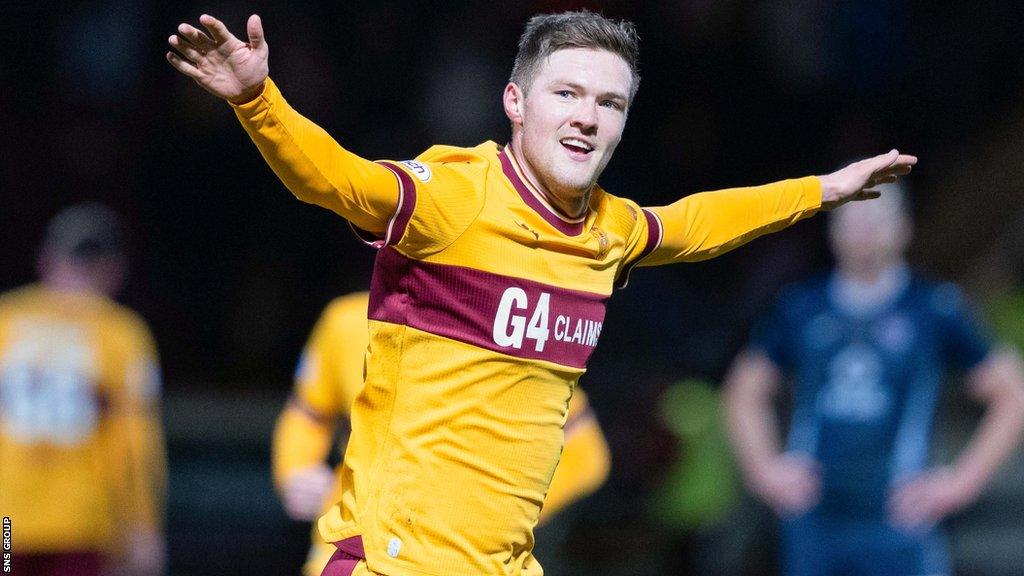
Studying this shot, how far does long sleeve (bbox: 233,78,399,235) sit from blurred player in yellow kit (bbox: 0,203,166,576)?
477 centimetres

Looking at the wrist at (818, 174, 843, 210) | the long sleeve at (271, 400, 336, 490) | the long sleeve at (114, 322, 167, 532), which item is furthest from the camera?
the long sleeve at (114, 322, 167, 532)

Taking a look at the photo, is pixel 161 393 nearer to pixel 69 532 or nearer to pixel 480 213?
pixel 69 532

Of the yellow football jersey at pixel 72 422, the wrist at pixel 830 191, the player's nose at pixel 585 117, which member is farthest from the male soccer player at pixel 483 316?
the yellow football jersey at pixel 72 422

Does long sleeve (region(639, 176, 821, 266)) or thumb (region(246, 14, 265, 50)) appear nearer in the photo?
thumb (region(246, 14, 265, 50))

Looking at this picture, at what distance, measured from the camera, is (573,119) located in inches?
149

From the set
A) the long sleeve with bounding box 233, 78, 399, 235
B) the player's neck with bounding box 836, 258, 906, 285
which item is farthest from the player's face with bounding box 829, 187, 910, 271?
the long sleeve with bounding box 233, 78, 399, 235

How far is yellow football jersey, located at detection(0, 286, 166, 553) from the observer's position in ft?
25.0

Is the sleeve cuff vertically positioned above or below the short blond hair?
below

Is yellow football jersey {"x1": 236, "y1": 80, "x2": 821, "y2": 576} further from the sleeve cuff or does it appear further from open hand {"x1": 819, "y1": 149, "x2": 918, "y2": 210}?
open hand {"x1": 819, "y1": 149, "x2": 918, "y2": 210}

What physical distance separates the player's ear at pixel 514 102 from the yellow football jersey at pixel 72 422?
449 centimetres

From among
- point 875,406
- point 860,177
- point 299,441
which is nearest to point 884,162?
point 860,177

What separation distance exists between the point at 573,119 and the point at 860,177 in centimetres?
105

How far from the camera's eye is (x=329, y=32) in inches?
447

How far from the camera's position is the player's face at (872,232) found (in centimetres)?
711
